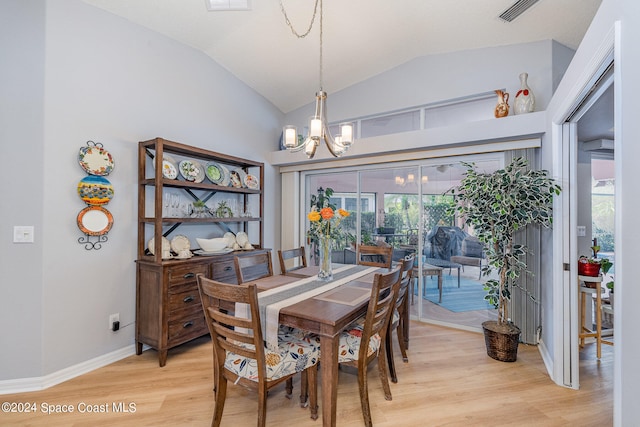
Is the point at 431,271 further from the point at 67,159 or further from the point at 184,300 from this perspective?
the point at 67,159

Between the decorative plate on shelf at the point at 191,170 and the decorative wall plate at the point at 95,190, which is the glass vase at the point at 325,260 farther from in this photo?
the decorative wall plate at the point at 95,190

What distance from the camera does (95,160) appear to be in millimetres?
2539

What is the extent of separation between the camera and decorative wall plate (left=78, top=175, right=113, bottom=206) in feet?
8.11

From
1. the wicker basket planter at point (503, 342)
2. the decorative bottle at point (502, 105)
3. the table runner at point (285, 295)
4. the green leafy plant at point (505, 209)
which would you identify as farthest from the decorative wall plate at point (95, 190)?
the decorative bottle at point (502, 105)

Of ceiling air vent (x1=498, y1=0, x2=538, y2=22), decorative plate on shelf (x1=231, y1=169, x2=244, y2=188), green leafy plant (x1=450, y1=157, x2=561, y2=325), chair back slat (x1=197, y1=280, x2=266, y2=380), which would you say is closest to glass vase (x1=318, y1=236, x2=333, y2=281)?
chair back slat (x1=197, y1=280, x2=266, y2=380)

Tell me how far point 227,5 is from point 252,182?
1.98 m

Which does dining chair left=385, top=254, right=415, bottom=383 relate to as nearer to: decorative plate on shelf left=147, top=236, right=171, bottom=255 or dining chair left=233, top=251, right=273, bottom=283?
dining chair left=233, top=251, right=273, bottom=283

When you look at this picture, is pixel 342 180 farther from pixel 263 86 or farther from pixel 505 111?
pixel 505 111

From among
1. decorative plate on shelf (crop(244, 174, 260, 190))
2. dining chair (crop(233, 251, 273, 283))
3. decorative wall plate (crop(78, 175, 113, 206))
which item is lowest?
dining chair (crop(233, 251, 273, 283))

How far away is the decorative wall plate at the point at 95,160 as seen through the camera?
8.13 feet

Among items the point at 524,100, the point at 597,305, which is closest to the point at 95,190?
the point at 524,100

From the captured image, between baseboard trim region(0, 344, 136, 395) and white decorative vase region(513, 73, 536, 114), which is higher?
white decorative vase region(513, 73, 536, 114)

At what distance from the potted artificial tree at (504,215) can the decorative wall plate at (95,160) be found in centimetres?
328

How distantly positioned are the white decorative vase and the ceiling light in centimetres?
279
